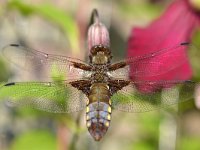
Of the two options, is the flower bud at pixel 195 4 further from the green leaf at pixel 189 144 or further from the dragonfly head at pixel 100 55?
the green leaf at pixel 189 144

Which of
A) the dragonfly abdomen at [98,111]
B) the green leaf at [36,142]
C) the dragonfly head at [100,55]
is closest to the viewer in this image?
the dragonfly abdomen at [98,111]

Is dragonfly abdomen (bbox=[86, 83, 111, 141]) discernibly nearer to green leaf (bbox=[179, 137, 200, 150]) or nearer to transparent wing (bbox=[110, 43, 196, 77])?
transparent wing (bbox=[110, 43, 196, 77])

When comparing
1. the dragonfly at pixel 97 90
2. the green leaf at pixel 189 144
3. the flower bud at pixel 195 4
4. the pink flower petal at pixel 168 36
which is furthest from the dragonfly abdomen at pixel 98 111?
the green leaf at pixel 189 144

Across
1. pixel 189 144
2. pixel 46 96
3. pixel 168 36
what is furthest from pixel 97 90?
pixel 189 144

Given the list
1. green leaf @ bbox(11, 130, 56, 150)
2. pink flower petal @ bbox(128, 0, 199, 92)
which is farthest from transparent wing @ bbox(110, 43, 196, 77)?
green leaf @ bbox(11, 130, 56, 150)

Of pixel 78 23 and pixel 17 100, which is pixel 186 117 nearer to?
pixel 78 23

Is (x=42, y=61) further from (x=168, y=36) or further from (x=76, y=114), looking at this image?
(x=76, y=114)
